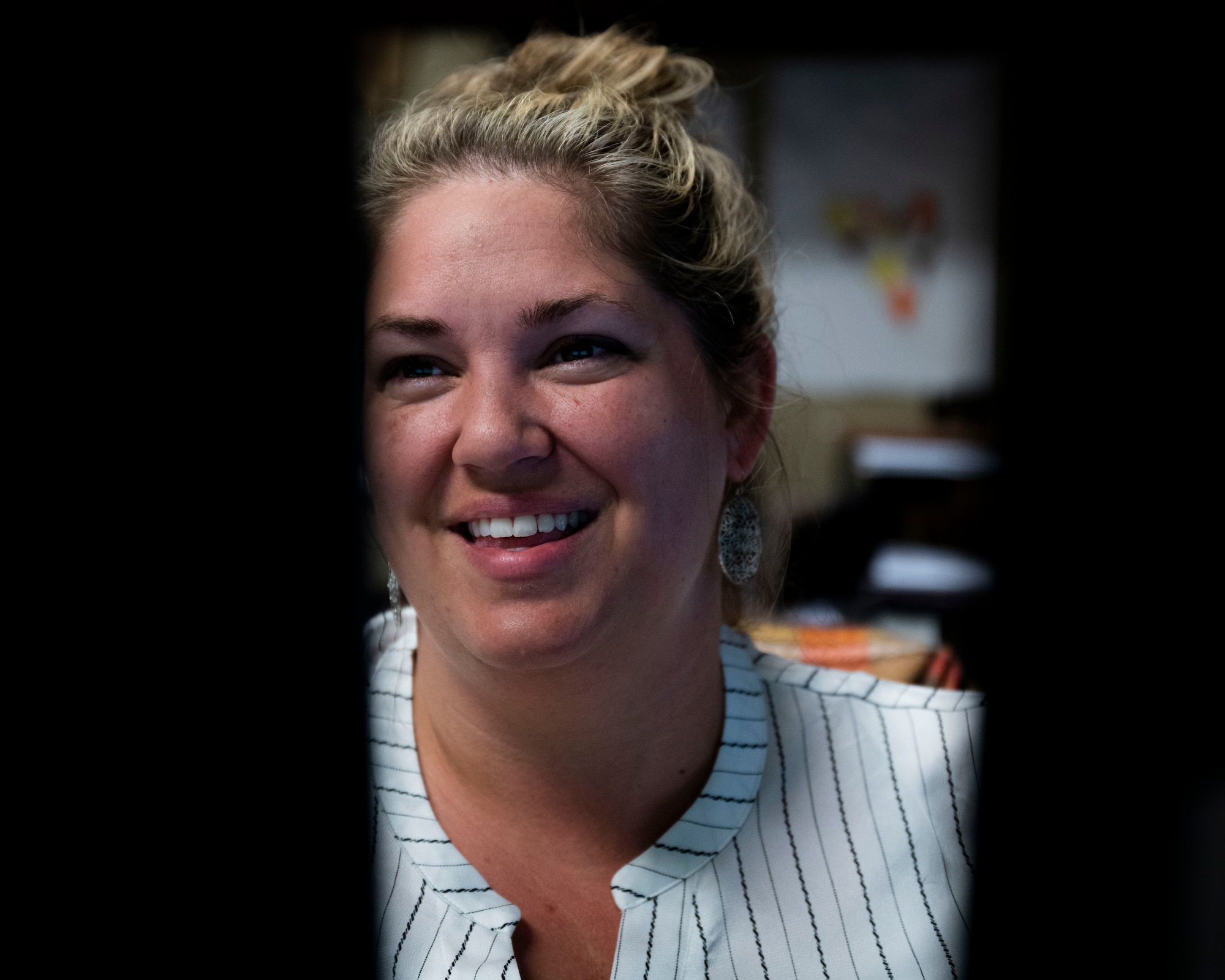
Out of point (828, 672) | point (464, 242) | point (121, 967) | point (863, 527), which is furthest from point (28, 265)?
point (863, 527)

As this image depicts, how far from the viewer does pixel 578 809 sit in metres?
1.15

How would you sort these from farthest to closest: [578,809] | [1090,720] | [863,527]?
[863,527]
[578,809]
[1090,720]

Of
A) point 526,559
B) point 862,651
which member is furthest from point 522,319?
point 862,651

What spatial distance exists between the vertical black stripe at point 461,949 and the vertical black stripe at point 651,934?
191 millimetres

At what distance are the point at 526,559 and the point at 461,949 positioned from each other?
0.43m

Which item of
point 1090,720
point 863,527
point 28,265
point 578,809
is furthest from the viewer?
point 863,527

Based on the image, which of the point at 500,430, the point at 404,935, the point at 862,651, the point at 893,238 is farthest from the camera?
the point at 893,238

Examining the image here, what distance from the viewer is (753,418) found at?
130 centimetres

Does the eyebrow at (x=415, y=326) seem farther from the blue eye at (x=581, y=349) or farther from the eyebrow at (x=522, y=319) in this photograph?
the blue eye at (x=581, y=349)

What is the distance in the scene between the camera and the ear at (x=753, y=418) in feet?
4.17

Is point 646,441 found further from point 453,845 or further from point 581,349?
point 453,845

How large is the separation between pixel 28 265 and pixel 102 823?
1.02 feet

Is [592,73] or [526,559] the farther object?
[592,73]

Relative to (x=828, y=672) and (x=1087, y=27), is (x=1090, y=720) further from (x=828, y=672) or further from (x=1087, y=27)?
(x=828, y=672)
